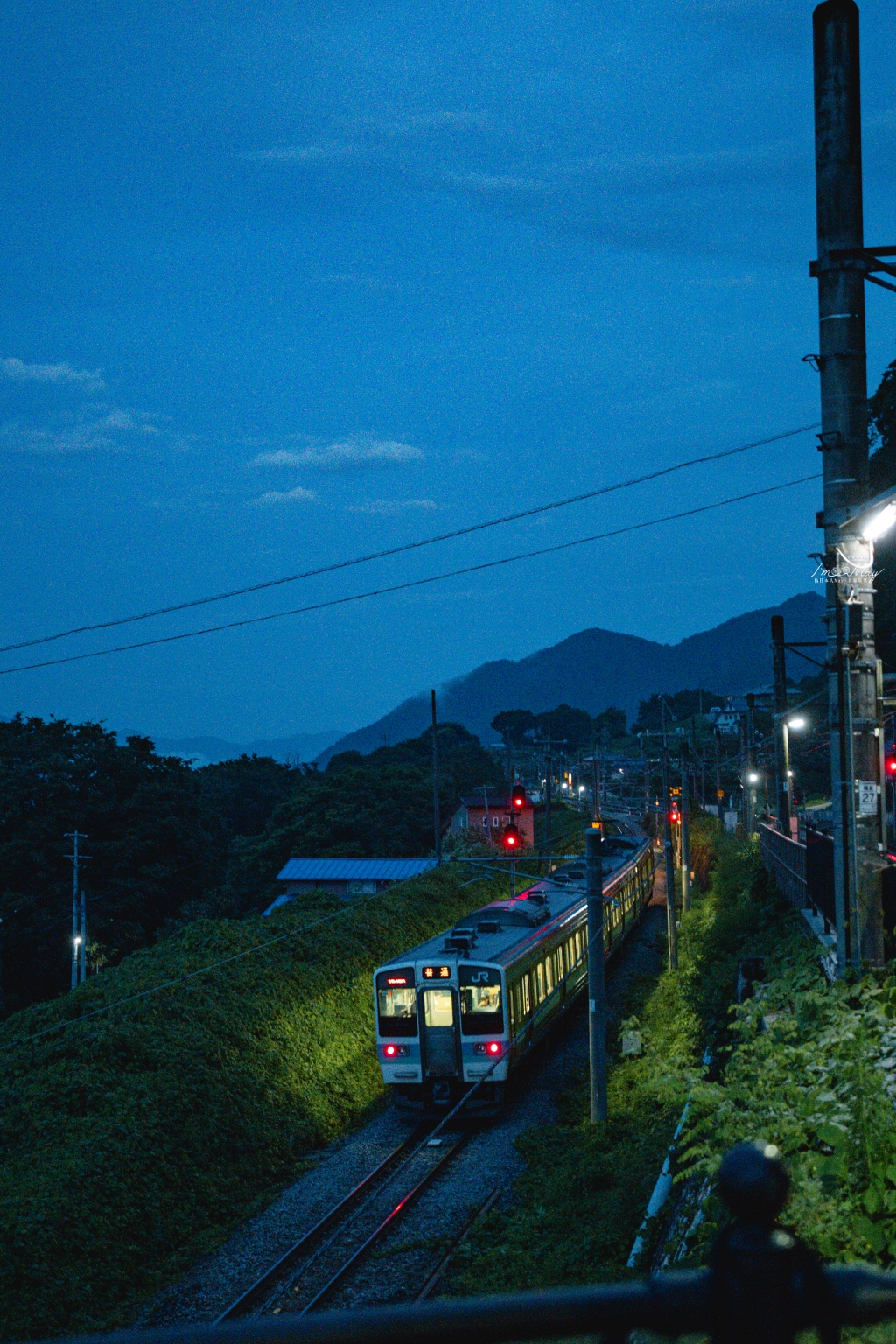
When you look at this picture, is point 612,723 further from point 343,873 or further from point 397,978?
point 397,978

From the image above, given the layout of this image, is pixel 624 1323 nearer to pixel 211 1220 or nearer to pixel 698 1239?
pixel 698 1239

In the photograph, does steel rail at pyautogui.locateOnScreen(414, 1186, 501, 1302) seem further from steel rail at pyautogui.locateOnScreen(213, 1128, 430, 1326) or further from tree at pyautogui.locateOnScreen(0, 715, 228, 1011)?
tree at pyautogui.locateOnScreen(0, 715, 228, 1011)

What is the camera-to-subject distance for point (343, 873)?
43625mm

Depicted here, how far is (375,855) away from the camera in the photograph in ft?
160

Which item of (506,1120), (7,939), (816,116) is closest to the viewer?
(816,116)

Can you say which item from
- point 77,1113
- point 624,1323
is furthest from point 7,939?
point 624,1323

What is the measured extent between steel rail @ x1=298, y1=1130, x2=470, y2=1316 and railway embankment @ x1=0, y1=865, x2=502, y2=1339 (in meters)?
2.22

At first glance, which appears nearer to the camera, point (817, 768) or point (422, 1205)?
point (422, 1205)

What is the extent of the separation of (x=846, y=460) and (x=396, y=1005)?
11.6 meters

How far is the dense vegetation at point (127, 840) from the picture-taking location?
36.8 m

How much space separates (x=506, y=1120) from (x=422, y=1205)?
3746 mm

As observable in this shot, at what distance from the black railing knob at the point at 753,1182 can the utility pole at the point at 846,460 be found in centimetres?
989

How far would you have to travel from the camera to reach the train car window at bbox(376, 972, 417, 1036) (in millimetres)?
18375

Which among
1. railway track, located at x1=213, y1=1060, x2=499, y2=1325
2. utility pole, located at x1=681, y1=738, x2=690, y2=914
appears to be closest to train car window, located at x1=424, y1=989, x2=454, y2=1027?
railway track, located at x1=213, y1=1060, x2=499, y2=1325
